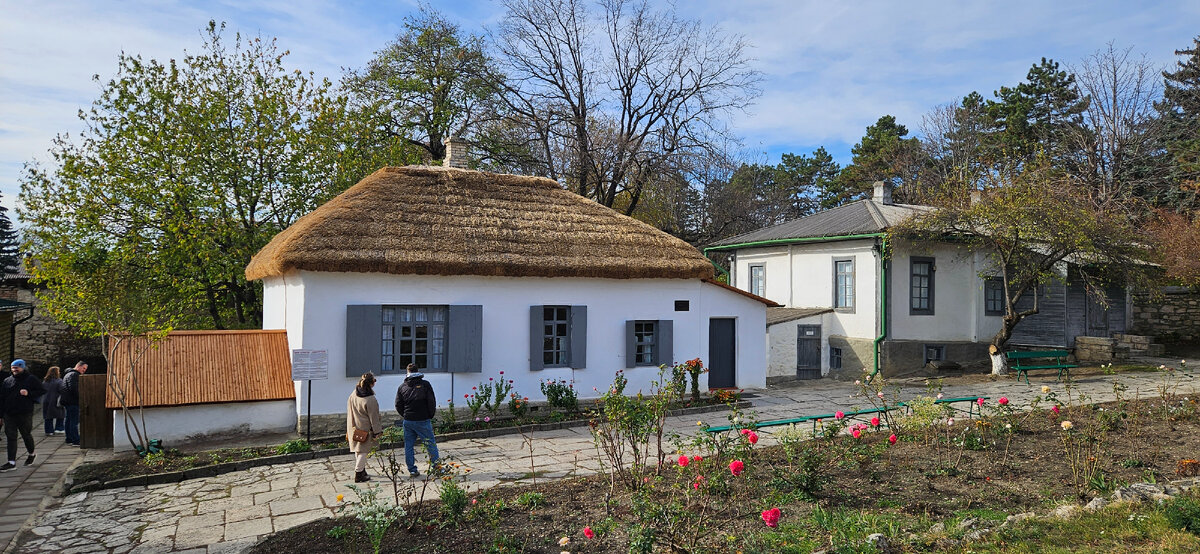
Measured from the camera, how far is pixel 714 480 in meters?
6.53

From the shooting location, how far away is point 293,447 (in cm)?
988

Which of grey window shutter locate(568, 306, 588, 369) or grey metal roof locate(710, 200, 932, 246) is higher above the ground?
grey metal roof locate(710, 200, 932, 246)

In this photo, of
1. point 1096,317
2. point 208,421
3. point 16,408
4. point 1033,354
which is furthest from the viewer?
point 1096,317

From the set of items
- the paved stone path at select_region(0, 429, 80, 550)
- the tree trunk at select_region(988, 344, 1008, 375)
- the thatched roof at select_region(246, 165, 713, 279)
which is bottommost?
the paved stone path at select_region(0, 429, 80, 550)

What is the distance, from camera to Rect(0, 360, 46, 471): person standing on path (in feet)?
32.1

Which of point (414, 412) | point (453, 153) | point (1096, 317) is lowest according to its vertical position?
point (414, 412)

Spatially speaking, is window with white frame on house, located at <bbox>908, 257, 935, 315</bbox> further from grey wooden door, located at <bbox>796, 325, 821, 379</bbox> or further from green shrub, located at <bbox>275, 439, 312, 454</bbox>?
green shrub, located at <bbox>275, 439, 312, 454</bbox>

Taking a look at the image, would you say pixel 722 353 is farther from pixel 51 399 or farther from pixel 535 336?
pixel 51 399

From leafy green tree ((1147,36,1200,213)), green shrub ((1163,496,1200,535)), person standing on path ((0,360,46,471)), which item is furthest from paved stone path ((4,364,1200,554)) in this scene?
leafy green tree ((1147,36,1200,213))

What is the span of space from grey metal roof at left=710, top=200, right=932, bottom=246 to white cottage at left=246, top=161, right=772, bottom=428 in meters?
5.53

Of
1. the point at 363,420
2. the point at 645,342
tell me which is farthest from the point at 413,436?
the point at 645,342

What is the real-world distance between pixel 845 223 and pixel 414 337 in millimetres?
12985

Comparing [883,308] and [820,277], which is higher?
[820,277]

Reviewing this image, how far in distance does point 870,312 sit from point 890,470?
1105cm
